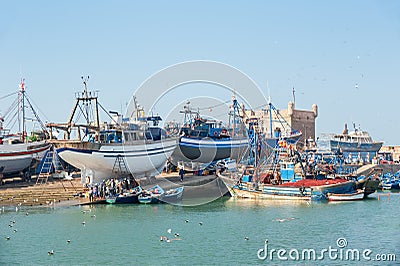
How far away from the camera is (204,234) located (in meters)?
21.2

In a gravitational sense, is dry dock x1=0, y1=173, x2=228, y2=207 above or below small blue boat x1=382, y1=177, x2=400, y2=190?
above

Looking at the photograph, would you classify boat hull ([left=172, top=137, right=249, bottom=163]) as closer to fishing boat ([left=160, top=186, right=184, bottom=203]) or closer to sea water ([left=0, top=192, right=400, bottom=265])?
fishing boat ([left=160, top=186, right=184, bottom=203])

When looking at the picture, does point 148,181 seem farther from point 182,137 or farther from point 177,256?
point 177,256

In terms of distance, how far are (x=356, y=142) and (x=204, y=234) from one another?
162 feet

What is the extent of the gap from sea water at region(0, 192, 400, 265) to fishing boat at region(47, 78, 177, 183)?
537cm

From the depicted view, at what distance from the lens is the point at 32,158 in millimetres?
39188

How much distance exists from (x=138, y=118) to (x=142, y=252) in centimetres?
2340

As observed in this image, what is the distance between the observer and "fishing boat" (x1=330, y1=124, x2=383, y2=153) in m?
64.3

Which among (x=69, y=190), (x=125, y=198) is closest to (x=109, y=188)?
(x=125, y=198)

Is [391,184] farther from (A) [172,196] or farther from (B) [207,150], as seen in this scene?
(A) [172,196]

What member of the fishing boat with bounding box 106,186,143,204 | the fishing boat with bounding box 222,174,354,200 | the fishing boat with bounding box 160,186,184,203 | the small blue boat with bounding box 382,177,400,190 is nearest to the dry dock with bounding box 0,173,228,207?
the fishing boat with bounding box 160,186,184,203

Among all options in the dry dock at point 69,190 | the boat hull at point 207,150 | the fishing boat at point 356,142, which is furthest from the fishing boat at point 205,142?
the fishing boat at point 356,142

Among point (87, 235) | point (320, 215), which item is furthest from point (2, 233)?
point (320, 215)

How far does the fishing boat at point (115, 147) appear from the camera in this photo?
32844 mm
